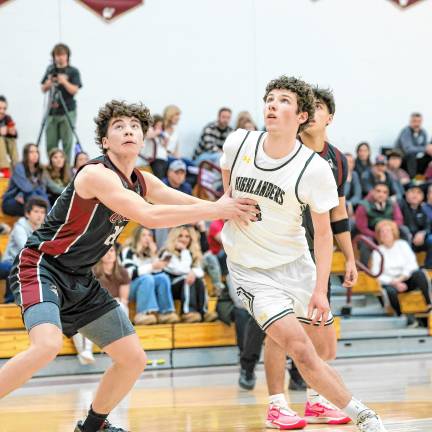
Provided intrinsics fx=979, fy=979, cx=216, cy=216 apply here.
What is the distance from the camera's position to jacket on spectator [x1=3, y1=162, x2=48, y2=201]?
36.6ft

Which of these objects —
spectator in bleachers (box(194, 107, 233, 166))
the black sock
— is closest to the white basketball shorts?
the black sock

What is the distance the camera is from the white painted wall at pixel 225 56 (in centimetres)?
1417

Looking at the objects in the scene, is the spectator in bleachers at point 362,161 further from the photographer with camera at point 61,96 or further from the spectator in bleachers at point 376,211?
the photographer with camera at point 61,96

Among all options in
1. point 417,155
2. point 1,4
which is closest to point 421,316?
point 417,155

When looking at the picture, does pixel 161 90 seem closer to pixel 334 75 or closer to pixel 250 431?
pixel 334 75

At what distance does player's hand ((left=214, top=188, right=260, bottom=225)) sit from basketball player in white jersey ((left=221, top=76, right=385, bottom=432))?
0.42 ft

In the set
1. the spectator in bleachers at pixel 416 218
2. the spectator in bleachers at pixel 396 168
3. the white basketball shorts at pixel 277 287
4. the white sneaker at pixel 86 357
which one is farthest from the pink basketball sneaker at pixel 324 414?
the spectator in bleachers at pixel 396 168

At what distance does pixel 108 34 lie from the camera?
1474 centimetres

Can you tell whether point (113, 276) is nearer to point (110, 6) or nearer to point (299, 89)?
point (299, 89)

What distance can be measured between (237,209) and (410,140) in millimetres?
10862

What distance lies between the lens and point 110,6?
14766 mm

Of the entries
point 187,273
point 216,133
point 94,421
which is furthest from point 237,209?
point 216,133

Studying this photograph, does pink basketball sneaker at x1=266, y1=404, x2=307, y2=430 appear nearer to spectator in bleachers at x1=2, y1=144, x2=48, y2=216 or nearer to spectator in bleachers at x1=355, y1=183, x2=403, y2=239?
spectator in bleachers at x1=2, y1=144, x2=48, y2=216

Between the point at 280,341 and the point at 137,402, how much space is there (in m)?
2.36
